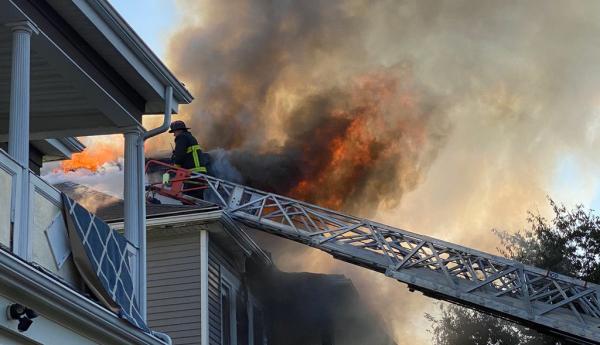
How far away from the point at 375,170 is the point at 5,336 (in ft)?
69.4

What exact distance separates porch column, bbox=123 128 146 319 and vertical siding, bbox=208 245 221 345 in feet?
21.8

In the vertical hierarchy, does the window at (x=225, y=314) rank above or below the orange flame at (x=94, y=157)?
below

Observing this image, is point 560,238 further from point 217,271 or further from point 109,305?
point 109,305

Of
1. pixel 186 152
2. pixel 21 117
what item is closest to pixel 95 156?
pixel 186 152

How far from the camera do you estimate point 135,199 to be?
1002 centimetres

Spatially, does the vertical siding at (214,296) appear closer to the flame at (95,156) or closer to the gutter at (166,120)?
the flame at (95,156)

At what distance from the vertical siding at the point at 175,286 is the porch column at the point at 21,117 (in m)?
8.79

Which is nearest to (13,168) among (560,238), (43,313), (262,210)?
(43,313)

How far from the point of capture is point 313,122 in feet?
90.7

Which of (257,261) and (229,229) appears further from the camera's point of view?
(257,261)

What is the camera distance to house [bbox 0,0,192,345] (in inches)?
284

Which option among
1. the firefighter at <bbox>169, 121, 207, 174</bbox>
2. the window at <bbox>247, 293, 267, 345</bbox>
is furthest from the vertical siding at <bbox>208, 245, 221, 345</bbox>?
the firefighter at <bbox>169, 121, 207, 174</bbox>

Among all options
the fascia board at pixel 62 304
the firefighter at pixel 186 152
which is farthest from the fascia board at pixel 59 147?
the firefighter at pixel 186 152

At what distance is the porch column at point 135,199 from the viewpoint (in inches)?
384
